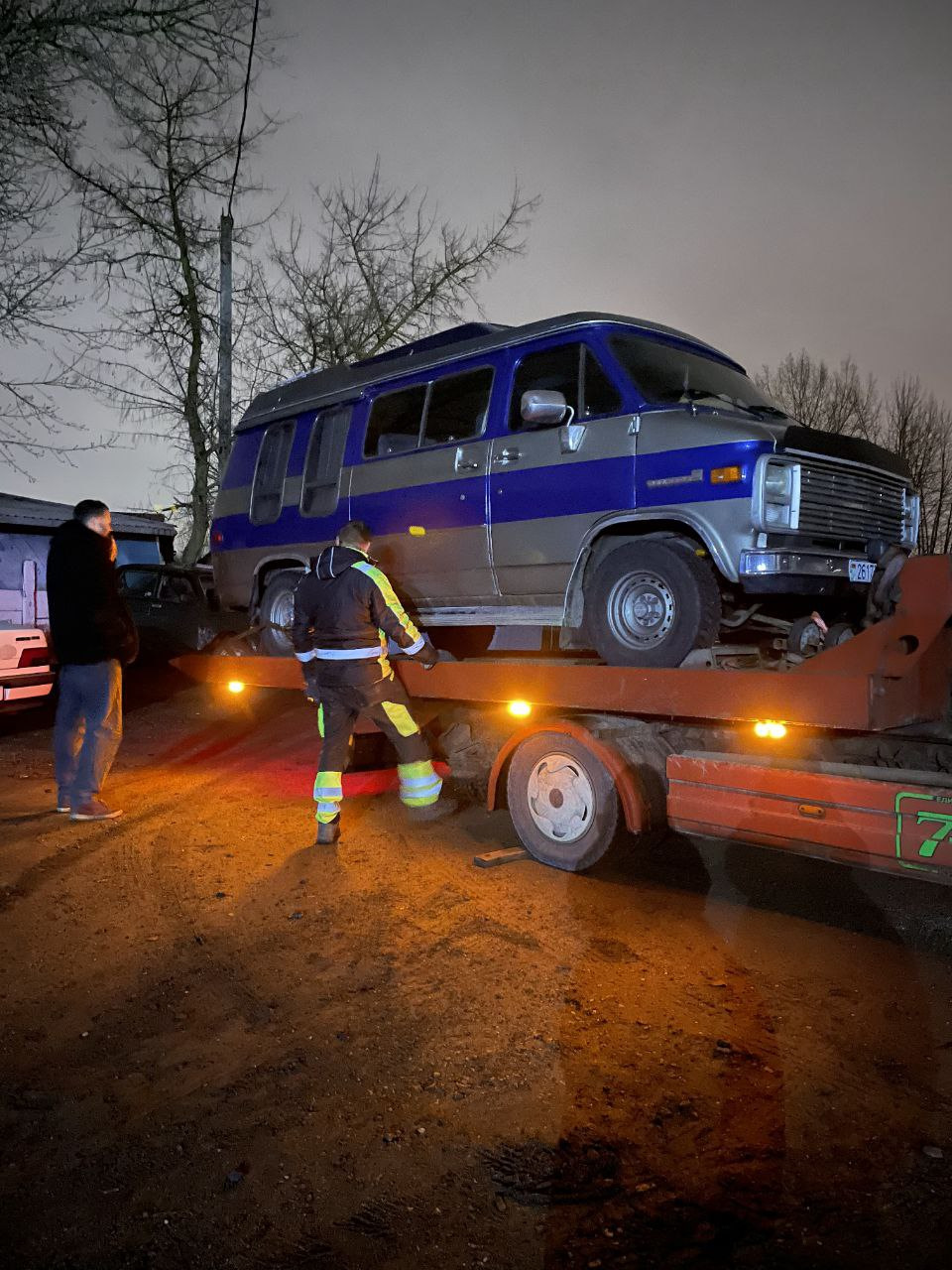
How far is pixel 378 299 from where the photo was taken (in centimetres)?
1748

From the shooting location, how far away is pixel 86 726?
6.16 metres

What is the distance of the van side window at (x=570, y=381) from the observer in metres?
5.13

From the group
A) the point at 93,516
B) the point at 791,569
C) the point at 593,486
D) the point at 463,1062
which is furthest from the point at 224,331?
the point at 463,1062

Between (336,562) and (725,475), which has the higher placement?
(725,475)

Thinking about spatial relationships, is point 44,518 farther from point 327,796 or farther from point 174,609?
point 327,796

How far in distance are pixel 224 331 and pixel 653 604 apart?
41.5 feet

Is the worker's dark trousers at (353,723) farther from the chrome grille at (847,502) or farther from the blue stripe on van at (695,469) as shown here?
the chrome grille at (847,502)

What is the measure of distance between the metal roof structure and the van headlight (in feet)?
24.7

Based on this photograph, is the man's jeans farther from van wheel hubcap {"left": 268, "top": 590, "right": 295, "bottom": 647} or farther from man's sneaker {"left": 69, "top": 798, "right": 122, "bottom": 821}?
van wheel hubcap {"left": 268, "top": 590, "right": 295, "bottom": 647}

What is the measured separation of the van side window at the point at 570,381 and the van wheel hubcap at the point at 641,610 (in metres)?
1.03

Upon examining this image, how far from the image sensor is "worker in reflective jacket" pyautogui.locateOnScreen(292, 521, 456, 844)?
18.1ft

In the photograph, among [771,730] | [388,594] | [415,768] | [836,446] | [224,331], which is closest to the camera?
[771,730]

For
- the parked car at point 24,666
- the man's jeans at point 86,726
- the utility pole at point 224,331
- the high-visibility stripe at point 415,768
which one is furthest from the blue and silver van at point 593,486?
the utility pole at point 224,331

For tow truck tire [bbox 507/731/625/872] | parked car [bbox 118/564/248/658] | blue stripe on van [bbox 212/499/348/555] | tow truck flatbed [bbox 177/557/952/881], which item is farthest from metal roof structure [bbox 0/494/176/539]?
tow truck tire [bbox 507/731/625/872]
